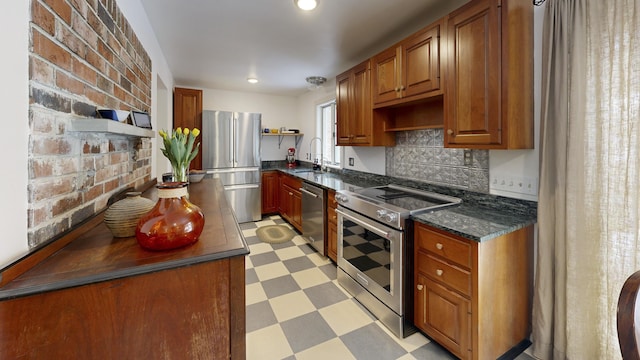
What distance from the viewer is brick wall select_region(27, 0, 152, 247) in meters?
0.79

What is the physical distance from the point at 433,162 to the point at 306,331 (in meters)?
1.72

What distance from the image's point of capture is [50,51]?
0.85m

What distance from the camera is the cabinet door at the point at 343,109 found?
299 centimetres

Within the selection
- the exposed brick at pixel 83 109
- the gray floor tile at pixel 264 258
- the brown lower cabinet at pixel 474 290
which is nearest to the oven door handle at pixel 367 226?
the brown lower cabinet at pixel 474 290

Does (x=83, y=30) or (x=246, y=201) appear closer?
(x=83, y=30)

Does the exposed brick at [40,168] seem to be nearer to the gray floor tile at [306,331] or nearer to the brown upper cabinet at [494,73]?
the gray floor tile at [306,331]

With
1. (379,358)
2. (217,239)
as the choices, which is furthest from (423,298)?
(217,239)

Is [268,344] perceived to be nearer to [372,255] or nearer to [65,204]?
[372,255]

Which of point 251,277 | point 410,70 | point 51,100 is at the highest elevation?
point 410,70

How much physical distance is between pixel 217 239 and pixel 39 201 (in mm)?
528

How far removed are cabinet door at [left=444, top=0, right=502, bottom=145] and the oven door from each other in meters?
A: 0.81

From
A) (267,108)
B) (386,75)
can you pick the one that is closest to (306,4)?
(386,75)

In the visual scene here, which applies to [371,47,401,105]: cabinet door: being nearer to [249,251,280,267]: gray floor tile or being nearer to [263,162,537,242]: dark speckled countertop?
[263,162,537,242]: dark speckled countertop

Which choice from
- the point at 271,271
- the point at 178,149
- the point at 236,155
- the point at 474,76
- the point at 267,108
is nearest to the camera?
the point at 178,149
